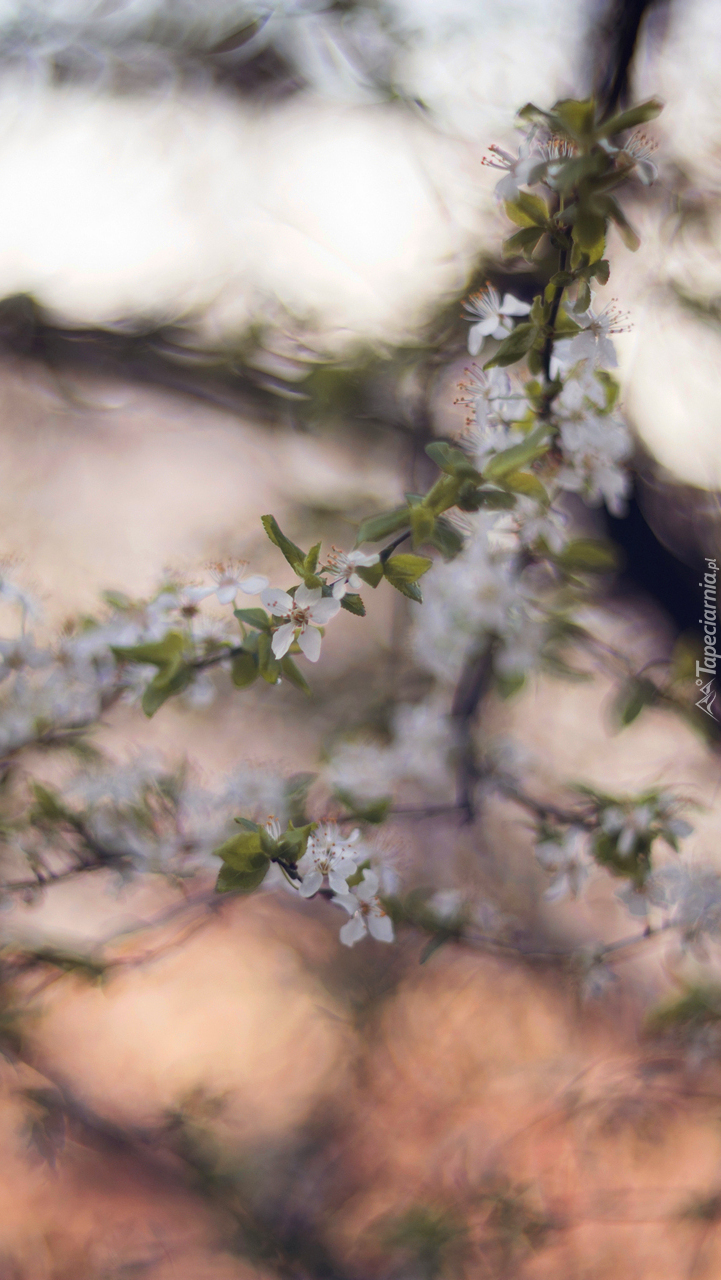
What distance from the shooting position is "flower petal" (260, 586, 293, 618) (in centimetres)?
57

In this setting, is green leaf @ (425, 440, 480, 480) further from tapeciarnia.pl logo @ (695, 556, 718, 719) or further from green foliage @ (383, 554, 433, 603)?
tapeciarnia.pl logo @ (695, 556, 718, 719)

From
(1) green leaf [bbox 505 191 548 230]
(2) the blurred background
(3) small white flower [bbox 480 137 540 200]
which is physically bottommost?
(2) the blurred background

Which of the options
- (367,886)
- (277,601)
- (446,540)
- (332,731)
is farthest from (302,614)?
(332,731)

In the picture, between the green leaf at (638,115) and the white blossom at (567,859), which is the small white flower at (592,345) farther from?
the white blossom at (567,859)

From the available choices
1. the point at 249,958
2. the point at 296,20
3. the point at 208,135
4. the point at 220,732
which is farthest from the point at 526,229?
the point at 249,958

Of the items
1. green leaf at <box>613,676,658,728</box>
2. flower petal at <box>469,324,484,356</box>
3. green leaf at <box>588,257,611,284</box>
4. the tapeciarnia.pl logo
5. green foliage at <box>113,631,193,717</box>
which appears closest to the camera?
green leaf at <box>588,257,611,284</box>

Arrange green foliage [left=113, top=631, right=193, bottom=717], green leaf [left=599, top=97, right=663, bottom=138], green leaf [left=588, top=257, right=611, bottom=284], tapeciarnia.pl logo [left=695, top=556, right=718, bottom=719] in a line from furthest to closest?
tapeciarnia.pl logo [left=695, top=556, right=718, bottom=719]
green foliage [left=113, top=631, right=193, bottom=717]
green leaf [left=588, top=257, right=611, bottom=284]
green leaf [left=599, top=97, right=663, bottom=138]

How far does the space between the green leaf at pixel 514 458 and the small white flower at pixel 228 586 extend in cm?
21

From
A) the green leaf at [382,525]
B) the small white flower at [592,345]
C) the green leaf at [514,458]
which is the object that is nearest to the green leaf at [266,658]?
the green leaf at [382,525]

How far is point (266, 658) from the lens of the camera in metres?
0.58

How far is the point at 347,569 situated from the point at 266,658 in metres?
0.10

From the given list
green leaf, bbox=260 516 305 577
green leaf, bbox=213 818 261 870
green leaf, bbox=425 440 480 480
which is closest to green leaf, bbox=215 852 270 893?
green leaf, bbox=213 818 261 870

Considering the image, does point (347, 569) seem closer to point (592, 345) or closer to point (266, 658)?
point (266, 658)

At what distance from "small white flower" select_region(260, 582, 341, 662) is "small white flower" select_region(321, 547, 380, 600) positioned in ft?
0.04
